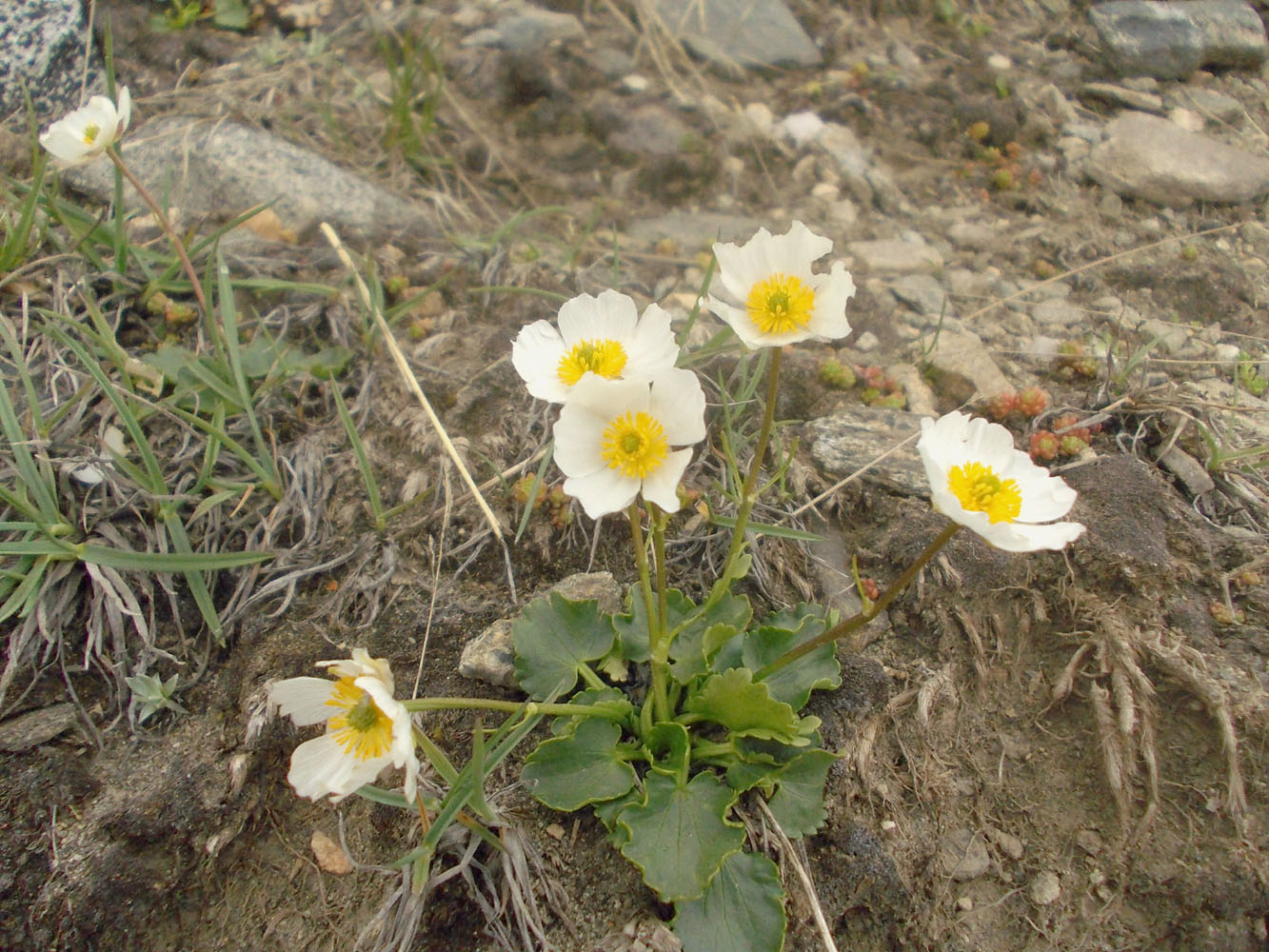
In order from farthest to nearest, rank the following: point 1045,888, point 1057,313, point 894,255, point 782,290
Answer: point 894,255, point 1057,313, point 1045,888, point 782,290

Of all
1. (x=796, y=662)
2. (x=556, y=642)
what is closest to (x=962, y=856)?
(x=796, y=662)

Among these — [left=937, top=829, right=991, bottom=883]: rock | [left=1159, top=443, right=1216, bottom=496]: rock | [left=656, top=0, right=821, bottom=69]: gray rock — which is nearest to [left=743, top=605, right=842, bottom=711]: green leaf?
[left=937, top=829, right=991, bottom=883]: rock

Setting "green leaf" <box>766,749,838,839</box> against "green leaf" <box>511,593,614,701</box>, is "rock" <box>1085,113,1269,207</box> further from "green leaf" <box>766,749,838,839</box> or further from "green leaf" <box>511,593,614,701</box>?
"green leaf" <box>511,593,614,701</box>

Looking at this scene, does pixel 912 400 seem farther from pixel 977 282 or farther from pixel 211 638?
pixel 211 638

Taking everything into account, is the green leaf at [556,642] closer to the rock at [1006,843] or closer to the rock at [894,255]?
the rock at [1006,843]

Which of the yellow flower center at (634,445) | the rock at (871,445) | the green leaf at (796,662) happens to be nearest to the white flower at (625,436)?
the yellow flower center at (634,445)

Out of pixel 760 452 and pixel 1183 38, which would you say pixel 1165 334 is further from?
pixel 760 452
